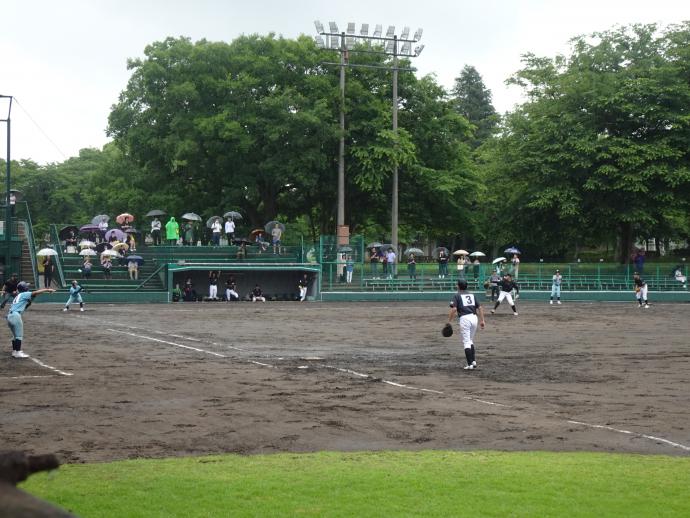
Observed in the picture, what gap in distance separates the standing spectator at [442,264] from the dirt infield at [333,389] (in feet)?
Result: 63.5

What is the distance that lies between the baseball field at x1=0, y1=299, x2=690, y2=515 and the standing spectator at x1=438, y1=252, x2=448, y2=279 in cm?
1961

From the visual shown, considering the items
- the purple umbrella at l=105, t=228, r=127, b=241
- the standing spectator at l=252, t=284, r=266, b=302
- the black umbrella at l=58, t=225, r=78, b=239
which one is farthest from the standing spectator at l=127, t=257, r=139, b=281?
the black umbrella at l=58, t=225, r=78, b=239

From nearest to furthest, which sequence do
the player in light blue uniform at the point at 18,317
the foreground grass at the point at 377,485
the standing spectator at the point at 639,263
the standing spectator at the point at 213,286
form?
the foreground grass at the point at 377,485 → the player in light blue uniform at the point at 18,317 → the standing spectator at the point at 213,286 → the standing spectator at the point at 639,263

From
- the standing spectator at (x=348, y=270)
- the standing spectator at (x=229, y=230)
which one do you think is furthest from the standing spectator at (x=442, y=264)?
the standing spectator at (x=229, y=230)

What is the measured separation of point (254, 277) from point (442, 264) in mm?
10571

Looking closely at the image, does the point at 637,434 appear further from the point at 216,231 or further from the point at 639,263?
the point at 639,263

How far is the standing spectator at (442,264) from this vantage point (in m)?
50.7

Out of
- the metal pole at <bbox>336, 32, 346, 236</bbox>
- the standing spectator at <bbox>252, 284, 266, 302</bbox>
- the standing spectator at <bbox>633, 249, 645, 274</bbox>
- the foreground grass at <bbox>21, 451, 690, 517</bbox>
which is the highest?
the metal pole at <bbox>336, 32, 346, 236</bbox>

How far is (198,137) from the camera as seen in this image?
53.2 m

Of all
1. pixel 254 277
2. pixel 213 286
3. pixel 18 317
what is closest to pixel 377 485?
pixel 18 317

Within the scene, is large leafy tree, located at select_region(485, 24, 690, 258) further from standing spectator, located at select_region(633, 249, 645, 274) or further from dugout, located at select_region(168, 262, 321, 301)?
dugout, located at select_region(168, 262, 321, 301)

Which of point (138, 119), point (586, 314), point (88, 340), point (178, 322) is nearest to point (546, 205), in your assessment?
point (586, 314)

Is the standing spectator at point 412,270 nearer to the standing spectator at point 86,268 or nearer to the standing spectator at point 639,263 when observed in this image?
the standing spectator at point 639,263

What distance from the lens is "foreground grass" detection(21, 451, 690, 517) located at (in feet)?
28.0
